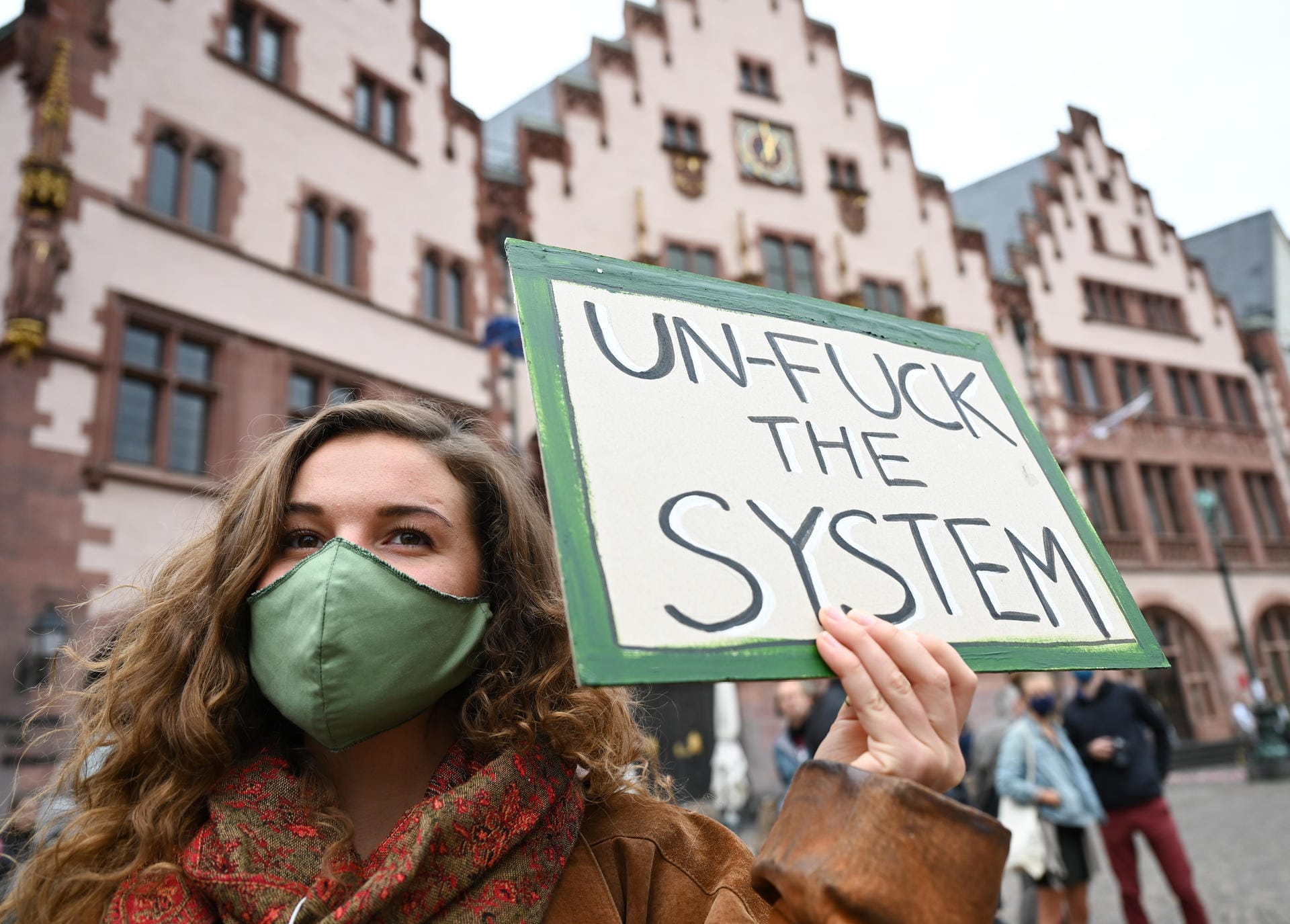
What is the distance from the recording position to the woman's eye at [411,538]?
157 cm

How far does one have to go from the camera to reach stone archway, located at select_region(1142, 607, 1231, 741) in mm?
Answer: 21484

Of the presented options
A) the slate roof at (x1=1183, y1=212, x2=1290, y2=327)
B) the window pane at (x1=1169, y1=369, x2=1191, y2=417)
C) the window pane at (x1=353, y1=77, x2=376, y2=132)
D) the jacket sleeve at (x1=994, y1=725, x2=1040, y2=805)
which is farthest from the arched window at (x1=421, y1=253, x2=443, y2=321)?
the slate roof at (x1=1183, y1=212, x2=1290, y2=327)

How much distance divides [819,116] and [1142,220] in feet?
37.3

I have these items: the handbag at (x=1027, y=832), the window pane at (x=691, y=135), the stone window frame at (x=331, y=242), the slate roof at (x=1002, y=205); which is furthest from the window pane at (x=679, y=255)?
the handbag at (x=1027, y=832)

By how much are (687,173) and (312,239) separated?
8380 mm

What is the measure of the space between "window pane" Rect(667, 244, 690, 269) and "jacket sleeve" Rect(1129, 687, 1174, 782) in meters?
13.5

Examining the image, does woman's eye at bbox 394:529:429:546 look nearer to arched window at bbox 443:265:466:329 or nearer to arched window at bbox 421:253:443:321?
arched window at bbox 421:253:443:321

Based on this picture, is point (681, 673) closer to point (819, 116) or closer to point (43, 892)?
point (43, 892)

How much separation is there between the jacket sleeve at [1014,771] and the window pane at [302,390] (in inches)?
371

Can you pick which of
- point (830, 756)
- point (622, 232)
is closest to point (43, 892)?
point (830, 756)

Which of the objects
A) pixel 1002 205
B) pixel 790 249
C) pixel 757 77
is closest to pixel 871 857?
pixel 790 249

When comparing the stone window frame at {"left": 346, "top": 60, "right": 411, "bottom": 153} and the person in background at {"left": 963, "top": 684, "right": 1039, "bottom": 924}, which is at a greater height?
the stone window frame at {"left": 346, "top": 60, "right": 411, "bottom": 153}

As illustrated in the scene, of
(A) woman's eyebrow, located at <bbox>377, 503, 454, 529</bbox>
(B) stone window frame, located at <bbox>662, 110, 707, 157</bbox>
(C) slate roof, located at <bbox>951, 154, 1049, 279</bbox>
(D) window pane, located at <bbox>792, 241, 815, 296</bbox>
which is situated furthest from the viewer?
(C) slate roof, located at <bbox>951, 154, 1049, 279</bbox>

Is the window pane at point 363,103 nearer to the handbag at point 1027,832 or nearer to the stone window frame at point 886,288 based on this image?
the stone window frame at point 886,288
